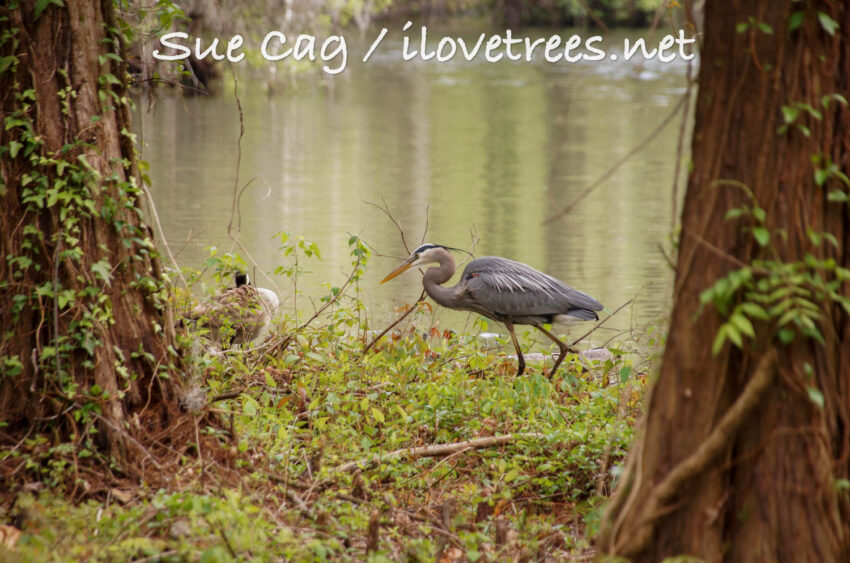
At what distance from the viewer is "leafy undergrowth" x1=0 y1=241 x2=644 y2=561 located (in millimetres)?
3918

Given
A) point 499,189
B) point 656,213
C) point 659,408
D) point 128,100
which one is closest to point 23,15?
point 128,100

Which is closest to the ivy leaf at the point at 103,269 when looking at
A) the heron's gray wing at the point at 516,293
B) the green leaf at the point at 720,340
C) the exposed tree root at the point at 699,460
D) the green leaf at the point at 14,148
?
→ the green leaf at the point at 14,148

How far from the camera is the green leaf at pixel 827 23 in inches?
125

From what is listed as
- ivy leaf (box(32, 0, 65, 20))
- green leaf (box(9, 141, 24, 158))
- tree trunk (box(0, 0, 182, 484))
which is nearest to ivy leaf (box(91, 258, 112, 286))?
tree trunk (box(0, 0, 182, 484))

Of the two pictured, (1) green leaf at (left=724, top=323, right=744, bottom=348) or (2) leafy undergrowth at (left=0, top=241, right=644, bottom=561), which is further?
(2) leafy undergrowth at (left=0, top=241, right=644, bottom=561)

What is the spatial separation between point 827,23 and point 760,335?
37.6 inches

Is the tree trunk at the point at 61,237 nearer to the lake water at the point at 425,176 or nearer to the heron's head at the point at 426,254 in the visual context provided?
the lake water at the point at 425,176

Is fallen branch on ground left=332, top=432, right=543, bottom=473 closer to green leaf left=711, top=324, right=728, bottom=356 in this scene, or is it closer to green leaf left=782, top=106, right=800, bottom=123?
green leaf left=711, top=324, right=728, bottom=356

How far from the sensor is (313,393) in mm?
6402

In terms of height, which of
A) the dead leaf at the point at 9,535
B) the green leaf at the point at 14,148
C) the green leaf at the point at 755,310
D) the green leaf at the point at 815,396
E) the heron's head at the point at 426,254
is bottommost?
the dead leaf at the point at 9,535

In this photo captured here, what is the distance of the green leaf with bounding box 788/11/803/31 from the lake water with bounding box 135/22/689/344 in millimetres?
936

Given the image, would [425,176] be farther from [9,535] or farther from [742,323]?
[742,323]

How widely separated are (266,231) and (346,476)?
9.25 meters

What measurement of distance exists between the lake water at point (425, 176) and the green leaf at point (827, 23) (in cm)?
100
